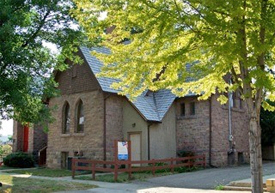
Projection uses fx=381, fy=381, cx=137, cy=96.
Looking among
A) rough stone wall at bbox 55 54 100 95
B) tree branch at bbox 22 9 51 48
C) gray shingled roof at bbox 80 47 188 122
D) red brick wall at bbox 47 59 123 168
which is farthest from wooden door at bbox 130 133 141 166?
tree branch at bbox 22 9 51 48

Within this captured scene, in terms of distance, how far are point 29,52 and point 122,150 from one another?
718 cm

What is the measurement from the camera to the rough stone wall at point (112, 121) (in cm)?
2347

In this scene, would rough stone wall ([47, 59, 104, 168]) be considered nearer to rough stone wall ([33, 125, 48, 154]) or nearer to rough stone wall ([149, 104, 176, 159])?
rough stone wall ([149, 104, 176, 159])

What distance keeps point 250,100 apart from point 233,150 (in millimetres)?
16252

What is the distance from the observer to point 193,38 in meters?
9.76

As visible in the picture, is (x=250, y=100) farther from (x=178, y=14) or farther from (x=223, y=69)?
(x=178, y=14)

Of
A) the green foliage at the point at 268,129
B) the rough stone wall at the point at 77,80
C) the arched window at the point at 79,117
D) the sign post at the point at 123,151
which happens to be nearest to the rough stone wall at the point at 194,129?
the rough stone wall at the point at 77,80

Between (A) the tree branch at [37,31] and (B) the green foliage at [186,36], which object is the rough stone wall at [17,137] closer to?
(A) the tree branch at [37,31]

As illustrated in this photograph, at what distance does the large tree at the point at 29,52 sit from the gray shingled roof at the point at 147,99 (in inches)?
266

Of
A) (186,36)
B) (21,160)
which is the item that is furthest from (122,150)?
(21,160)

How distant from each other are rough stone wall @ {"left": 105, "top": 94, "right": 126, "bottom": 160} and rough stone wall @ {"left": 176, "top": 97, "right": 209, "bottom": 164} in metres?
4.01

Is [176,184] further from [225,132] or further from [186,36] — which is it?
[225,132]

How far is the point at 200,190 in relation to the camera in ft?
48.0

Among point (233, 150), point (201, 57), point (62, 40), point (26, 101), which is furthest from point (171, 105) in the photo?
point (201, 57)
